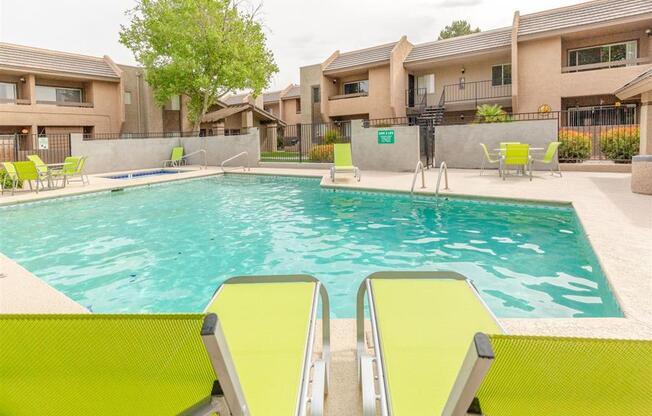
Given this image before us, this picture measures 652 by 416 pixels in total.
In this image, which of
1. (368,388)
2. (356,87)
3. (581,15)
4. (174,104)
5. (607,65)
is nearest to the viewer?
(368,388)

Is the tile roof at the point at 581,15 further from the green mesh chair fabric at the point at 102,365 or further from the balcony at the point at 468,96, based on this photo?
the green mesh chair fabric at the point at 102,365

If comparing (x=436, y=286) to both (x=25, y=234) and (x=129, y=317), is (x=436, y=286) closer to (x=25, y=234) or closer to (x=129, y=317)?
(x=129, y=317)

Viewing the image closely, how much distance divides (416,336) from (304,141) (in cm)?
3227

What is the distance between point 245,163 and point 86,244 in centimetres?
1460

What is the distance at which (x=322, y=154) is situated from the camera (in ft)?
67.7

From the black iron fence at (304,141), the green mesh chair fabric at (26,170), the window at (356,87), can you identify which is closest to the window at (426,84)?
the window at (356,87)

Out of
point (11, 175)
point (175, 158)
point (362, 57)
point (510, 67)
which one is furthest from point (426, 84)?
point (11, 175)

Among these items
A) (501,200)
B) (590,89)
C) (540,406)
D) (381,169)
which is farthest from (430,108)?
(540,406)

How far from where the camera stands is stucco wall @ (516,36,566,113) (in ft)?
72.6

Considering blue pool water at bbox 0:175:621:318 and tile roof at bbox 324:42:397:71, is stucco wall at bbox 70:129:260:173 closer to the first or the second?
blue pool water at bbox 0:175:621:318

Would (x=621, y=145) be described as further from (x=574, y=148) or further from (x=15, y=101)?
(x=15, y=101)

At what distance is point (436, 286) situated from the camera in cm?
297

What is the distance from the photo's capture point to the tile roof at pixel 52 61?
24.4 m

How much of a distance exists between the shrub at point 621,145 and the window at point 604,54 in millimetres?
8236
